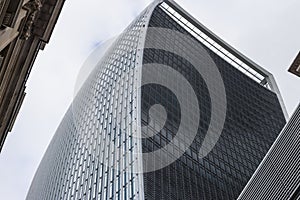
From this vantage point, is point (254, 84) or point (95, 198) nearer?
point (95, 198)

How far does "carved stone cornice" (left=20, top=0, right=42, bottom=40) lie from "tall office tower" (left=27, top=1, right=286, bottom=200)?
47017 millimetres

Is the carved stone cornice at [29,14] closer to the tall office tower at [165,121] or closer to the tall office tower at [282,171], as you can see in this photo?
the tall office tower at [282,171]

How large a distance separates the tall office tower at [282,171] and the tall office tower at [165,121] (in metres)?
27.1

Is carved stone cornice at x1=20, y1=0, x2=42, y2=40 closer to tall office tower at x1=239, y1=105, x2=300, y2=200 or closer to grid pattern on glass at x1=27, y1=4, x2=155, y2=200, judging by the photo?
A: tall office tower at x1=239, y1=105, x2=300, y2=200

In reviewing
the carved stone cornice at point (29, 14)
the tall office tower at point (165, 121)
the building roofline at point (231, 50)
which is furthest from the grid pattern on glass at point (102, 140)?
the carved stone cornice at point (29, 14)

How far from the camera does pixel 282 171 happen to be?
3962 cm

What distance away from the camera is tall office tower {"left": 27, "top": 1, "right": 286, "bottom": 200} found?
275 ft

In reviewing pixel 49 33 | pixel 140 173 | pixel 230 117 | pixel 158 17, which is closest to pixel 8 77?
pixel 49 33

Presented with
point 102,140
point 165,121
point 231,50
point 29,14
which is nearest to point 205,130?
point 165,121

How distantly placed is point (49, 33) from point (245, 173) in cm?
9013

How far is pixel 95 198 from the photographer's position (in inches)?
3115

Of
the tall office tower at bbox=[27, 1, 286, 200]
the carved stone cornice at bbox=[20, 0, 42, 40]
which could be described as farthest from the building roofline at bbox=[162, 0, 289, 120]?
the carved stone cornice at bbox=[20, 0, 42, 40]

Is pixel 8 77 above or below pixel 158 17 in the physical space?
below

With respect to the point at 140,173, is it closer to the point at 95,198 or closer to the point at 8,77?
the point at 95,198
